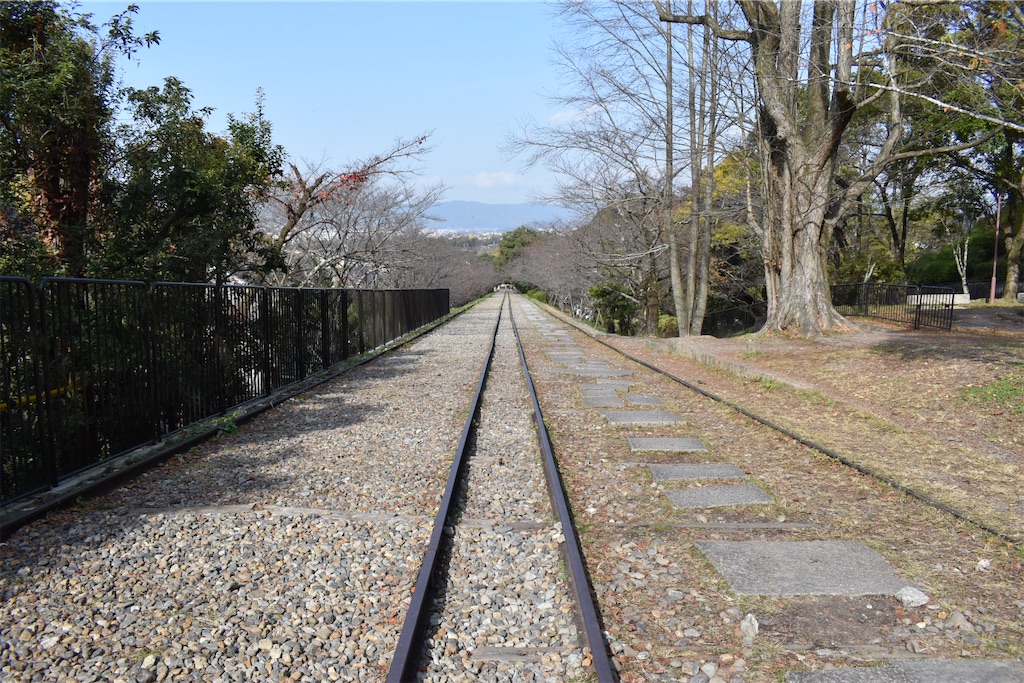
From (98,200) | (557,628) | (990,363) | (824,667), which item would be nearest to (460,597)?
(557,628)

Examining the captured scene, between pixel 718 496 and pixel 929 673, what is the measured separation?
2577 mm

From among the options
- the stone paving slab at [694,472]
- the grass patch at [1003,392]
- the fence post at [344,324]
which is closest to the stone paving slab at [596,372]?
the fence post at [344,324]

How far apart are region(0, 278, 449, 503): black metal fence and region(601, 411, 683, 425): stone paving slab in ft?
15.8

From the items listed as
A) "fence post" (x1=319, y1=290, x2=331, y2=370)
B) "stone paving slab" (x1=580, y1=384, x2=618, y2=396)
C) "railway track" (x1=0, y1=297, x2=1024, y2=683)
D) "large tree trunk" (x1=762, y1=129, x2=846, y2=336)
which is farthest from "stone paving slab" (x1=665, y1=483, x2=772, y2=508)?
"large tree trunk" (x1=762, y1=129, x2=846, y2=336)

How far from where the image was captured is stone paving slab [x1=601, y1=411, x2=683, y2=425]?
867 cm

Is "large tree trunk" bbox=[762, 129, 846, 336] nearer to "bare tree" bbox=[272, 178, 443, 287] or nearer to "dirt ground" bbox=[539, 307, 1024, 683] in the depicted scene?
"dirt ground" bbox=[539, 307, 1024, 683]

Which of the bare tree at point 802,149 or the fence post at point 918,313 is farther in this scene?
the fence post at point 918,313

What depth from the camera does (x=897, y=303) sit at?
20.9m

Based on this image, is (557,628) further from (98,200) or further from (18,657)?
(98,200)

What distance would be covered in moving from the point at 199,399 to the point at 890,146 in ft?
48.4

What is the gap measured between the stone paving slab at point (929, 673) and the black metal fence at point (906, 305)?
57.2ft

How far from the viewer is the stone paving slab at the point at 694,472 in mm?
6199

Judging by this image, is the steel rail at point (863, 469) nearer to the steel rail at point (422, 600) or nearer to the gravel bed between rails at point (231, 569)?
the steel rail at point (422, 600)

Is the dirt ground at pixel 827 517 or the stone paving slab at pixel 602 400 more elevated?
the stone paving slab at pixel 602 400
